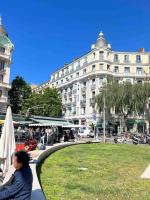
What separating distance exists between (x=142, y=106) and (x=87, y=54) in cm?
2395

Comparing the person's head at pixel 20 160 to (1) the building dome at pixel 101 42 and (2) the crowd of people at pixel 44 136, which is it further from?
(1) the building dome at pixel 101 42

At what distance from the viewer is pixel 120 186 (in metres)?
9.62

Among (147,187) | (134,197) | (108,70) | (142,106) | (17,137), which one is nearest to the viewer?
(134,197)

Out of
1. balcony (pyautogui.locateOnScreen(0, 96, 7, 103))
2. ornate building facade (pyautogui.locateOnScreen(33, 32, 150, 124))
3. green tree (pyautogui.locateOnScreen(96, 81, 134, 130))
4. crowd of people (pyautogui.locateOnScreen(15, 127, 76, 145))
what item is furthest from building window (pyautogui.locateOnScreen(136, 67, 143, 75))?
crowd of people (pyautogui.locateOnScreen(15, 127, 76, 145))

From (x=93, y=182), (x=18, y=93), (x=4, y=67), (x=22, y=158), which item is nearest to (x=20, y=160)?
(x=22, y=158)

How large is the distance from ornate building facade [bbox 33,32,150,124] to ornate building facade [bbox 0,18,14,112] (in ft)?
65.1

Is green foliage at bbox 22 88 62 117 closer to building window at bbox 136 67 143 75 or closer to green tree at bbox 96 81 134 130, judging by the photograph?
green tree at bbox 96 81 134 130

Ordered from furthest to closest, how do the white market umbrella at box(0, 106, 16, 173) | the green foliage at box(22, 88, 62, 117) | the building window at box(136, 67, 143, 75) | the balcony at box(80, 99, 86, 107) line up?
1. the balcony at box(80, 99, 86, 107)
2. the building window at box(136, 67, 143, 75)
3. the green foliage at box(22, 88, 62, 117)
4. the white market umbrella at box(0, 106, 16, 173)

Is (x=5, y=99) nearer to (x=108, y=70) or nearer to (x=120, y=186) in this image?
(x=108, y=70)

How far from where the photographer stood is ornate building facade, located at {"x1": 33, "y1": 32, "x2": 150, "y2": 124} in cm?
6900

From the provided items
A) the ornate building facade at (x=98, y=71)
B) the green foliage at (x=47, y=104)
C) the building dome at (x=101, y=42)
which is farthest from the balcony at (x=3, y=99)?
the building dome at (x=101, y=42)

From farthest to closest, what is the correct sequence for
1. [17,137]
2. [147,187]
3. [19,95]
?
[19,95] < [17,137] < [147,187]

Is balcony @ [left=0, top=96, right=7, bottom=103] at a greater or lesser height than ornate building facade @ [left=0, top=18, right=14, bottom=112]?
lesser

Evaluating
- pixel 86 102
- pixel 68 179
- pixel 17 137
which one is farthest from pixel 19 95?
pixel 68 179
